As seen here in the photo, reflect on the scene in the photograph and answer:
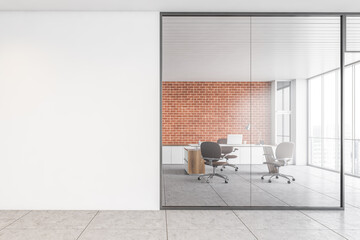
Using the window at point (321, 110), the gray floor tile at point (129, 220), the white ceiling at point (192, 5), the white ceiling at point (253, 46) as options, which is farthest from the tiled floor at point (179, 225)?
the white ceiling at point (192, 5)

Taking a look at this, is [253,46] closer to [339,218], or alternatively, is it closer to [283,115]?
[283,115]

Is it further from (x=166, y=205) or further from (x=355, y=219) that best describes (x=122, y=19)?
(x=355, y=219)

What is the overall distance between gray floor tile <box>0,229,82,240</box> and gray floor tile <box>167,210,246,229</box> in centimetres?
115

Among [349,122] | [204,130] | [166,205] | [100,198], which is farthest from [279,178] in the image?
[349,122]

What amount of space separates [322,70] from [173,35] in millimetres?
2701

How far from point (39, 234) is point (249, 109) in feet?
11.1

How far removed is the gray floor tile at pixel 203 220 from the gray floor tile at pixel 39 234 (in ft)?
3.76

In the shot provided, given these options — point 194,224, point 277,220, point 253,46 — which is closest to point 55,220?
point 194,224

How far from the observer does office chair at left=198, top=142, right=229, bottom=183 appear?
468cm

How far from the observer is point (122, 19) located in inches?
163

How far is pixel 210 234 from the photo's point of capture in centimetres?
319

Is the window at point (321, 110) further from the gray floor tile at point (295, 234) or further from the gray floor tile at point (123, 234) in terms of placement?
the gray floor tile at point (123, 234)

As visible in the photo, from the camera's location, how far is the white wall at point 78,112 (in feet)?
13.4

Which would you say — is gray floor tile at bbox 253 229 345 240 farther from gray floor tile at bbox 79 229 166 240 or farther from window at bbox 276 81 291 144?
window at bbox 276 81 291 144
